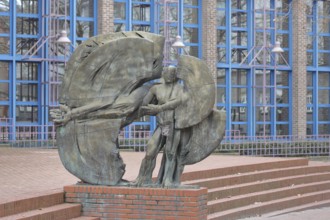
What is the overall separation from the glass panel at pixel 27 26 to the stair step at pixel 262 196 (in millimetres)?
13330

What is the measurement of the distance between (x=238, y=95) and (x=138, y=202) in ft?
69.5

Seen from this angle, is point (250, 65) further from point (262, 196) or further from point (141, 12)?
point (262, 196)

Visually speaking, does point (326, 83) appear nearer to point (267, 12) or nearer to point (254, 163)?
point (267, 12)

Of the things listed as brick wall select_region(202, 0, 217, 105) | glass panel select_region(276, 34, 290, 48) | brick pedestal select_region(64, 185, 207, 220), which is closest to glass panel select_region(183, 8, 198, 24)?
brick wall select_region(202, 0, 217, 105)

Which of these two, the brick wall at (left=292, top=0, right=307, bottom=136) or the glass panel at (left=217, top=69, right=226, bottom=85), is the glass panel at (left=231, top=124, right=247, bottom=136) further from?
the brick wall at (left=292, top=0, right=307, bottom=136)

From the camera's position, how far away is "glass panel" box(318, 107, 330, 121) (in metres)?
33.9

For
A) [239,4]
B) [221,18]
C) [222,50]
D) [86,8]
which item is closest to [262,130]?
[222,50]

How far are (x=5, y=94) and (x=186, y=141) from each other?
54.3ft

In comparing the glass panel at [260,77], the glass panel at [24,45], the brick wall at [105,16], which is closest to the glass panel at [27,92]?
the glass panel at [24,45]

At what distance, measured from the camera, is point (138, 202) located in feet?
35.0

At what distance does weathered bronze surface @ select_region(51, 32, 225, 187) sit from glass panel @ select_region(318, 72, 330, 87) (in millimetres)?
23878

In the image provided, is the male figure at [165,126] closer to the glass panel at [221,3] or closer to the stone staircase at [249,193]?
the stone staircase at [249,193]

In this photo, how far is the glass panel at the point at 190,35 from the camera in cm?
3017

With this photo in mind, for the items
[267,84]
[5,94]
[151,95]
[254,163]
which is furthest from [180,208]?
[267,84]
